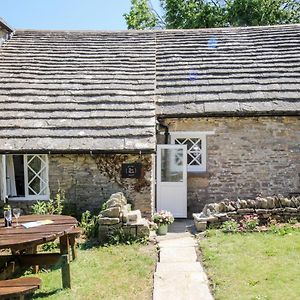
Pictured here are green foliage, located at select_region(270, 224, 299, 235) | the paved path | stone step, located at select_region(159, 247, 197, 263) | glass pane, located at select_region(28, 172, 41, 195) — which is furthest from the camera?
glass pane, located at select_region(28, 172, 41, 195)

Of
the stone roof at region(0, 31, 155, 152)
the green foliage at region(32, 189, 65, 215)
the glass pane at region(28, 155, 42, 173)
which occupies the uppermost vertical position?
the stone roof at region(0, 31, 155, 152)

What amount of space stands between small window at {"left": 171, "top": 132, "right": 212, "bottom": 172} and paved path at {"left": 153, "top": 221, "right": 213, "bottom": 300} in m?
3.10

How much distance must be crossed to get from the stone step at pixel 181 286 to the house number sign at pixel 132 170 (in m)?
3.98

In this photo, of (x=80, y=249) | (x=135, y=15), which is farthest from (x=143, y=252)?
(x=135, y=15)

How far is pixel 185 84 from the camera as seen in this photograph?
1292 cm

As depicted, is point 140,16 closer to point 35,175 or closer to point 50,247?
point 35,175

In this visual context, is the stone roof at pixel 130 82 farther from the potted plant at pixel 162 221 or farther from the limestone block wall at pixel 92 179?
the potted plant at pixel 162 221

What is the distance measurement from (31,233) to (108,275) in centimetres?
155

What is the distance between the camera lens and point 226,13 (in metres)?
29.0

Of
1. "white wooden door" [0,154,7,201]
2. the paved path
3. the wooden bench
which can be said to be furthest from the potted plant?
the wooden bench

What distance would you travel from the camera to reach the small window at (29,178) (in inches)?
430

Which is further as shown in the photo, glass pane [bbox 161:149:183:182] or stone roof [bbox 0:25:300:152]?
glass pane [bbox 161:149:183:182]

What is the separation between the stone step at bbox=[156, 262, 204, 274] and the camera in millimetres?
6989

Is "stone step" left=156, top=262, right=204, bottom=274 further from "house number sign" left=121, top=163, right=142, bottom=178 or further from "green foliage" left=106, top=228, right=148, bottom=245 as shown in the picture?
"house number sign" left=121, top=163, right=142, bottom=178
